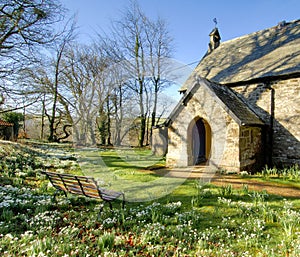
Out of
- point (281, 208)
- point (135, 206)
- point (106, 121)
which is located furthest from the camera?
point (106, 121)

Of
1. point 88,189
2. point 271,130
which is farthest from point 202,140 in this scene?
point 88,189

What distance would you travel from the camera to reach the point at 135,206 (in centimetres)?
518

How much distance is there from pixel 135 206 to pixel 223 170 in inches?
208

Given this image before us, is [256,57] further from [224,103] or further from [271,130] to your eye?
[224,103]

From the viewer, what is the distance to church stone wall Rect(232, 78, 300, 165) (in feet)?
33.2

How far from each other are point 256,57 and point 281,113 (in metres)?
4.16

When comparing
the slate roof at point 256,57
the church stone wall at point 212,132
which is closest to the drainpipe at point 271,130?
the slate roof at point 256,57

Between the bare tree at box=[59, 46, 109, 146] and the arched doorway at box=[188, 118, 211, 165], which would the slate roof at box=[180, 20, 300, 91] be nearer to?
the arched doorway at box=[188, 118, 211, 165]

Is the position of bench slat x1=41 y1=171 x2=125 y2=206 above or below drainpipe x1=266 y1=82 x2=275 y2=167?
below

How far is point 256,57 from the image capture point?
12.6 meters

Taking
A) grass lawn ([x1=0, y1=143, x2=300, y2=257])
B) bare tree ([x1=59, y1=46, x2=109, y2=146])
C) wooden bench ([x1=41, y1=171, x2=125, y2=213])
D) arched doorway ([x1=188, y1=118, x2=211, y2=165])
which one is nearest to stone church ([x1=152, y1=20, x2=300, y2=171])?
arched doorway ([x1=188, y1=118, x2=211, y2=165])

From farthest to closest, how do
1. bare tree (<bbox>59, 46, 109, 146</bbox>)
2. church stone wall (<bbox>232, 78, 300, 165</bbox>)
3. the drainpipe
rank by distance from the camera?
1. bare tree (<bbox>59, 46, 109, 146</bbox>)
2. the drainpipe
3. church stone wall (<bbox>232, 78, 300, 165</bbox>)

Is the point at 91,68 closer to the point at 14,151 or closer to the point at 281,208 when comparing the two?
the point at 14,151

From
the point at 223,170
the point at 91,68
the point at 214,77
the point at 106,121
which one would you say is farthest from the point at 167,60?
the point at 223,170
